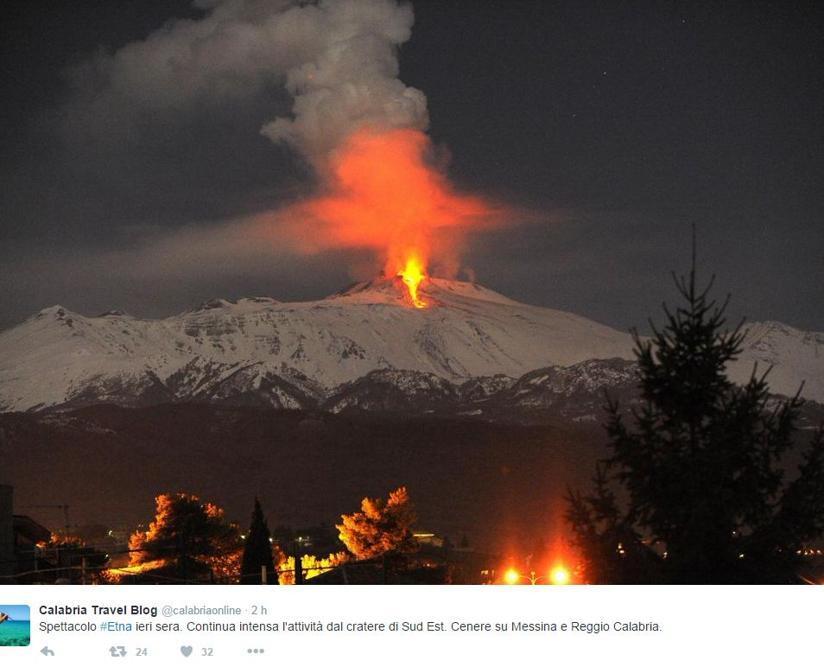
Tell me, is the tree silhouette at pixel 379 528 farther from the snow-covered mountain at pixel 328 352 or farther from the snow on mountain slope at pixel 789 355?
the snow on mountain slope at pixel 789 355

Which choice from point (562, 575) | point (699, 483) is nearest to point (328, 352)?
point (562, 575)

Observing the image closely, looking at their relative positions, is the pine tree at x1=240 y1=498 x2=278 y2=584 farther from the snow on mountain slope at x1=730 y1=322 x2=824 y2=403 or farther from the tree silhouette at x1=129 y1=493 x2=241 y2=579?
the snow on mountain slope at x1=730 y1=322 x2=824 y2=403
